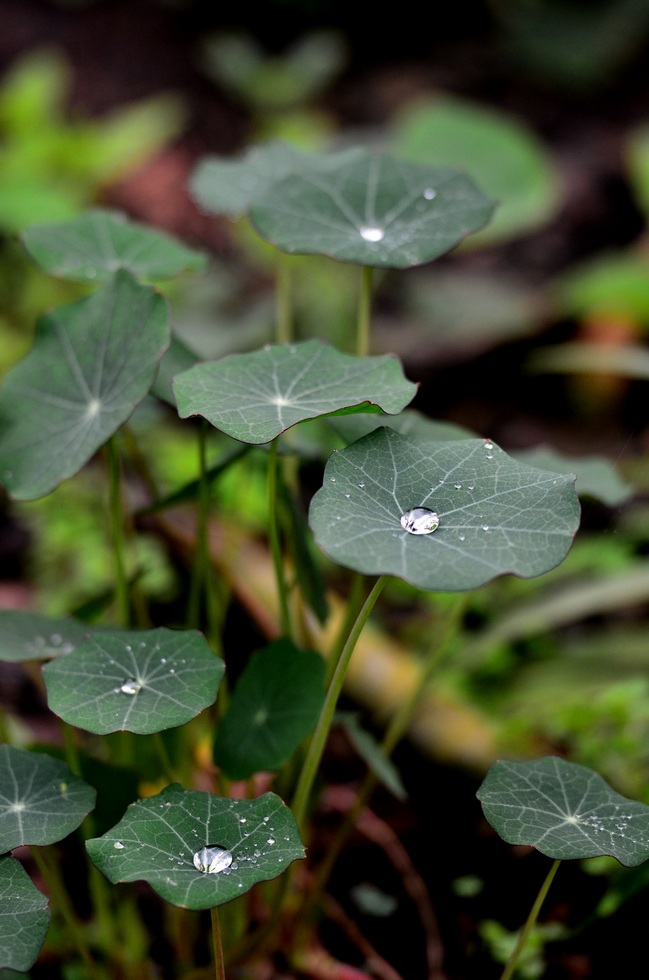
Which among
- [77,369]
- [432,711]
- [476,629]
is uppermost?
[77,369]

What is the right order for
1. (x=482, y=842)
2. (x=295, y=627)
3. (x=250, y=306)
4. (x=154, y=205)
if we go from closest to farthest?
(x=482, y=842), (x=295, y=627), (x=250, y=306), (x=154, y=205)

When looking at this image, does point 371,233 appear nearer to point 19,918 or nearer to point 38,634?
point 38,634

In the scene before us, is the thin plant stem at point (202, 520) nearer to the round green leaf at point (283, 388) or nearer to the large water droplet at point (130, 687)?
the round green leaf at point (283, 388)

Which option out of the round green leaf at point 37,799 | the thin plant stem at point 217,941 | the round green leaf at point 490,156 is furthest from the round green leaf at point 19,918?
the round green leaf at point 490,156

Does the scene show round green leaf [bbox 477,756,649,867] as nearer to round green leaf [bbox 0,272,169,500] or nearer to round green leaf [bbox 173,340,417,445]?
round green leaf [bbox 173,340,417,445]

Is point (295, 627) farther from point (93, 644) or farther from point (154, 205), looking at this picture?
point (154, 205)

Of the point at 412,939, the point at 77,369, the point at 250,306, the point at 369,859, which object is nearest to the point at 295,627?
the point at 369,859


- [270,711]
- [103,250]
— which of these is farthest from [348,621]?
[103,250]
